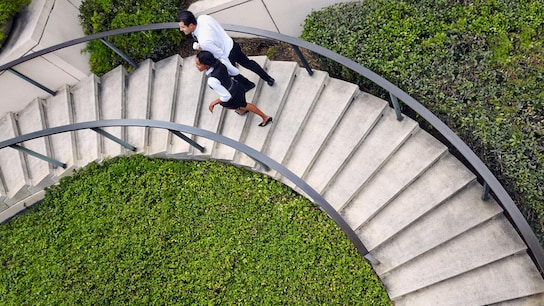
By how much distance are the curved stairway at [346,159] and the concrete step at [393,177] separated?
0.05 ft

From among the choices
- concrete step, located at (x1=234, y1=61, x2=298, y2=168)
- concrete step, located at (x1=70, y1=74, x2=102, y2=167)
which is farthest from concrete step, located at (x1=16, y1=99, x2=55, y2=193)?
concrete step, located at (x1=234, y1=61, x2=298, y2=168)

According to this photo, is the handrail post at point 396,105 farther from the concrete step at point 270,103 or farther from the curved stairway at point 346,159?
the concrete step at point 270,103

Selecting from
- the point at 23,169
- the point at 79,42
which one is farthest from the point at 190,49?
the point at 23,169

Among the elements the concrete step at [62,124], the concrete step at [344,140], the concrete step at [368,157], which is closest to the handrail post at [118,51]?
the concrete step at [62,124]

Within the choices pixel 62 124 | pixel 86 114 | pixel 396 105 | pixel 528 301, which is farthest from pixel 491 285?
pixel 62 124

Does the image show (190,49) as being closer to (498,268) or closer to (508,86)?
(508,86)

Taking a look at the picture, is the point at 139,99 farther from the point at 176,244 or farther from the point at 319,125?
the point at 319,125

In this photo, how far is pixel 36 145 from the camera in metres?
7.70

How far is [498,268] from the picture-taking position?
5781 millimetres

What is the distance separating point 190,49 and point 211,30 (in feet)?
8.04

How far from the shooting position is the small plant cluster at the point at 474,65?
5.75 meters

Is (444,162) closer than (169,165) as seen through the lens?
Yes

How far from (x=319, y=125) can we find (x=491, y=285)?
3058 mm

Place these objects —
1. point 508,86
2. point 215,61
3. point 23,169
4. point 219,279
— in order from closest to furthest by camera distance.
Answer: point 215,61
point 508,86
point 219,279
point 23,169
